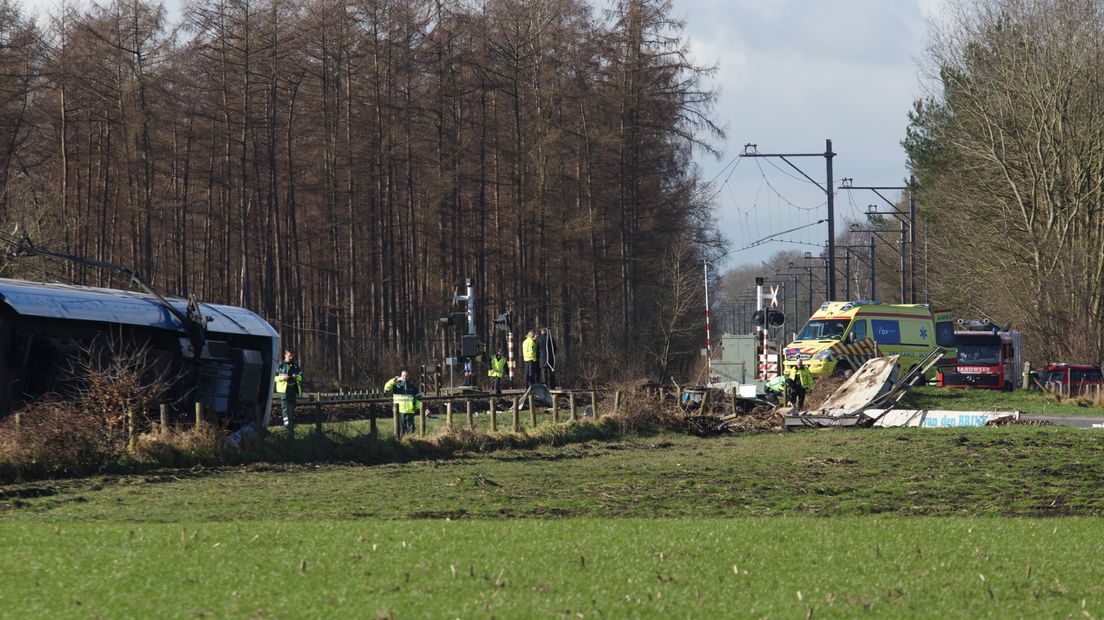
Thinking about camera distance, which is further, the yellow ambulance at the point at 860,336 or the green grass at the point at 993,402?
the yellow ambulance at the point at 860,336

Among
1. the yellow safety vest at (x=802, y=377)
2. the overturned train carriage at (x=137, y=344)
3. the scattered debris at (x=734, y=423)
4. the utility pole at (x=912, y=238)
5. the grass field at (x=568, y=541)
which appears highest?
the utility pole at (x=912, y=238)

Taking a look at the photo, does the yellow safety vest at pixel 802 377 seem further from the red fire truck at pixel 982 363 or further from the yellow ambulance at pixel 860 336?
the red fire truck at pixel 982 363

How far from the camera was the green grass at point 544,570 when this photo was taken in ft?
30.8

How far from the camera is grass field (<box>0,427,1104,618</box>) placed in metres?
9.62

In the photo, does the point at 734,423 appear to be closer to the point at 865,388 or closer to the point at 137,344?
the point at 865,388

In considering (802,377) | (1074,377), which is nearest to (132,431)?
(802,377)

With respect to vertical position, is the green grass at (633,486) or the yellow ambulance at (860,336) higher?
the yellow ambulance at (860,336)

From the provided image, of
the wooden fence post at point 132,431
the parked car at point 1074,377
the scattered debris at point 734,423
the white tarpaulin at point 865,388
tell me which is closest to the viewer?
the wooden fence post at point 132,431

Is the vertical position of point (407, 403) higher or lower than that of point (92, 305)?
lower

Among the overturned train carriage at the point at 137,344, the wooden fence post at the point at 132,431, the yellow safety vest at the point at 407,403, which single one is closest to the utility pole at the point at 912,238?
the yellow safety vest at the point at 407,403

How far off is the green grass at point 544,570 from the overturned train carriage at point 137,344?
11.2 m

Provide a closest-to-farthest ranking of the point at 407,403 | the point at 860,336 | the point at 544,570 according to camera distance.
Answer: the point at 544,570, the point at 407,403, the point at 860,336

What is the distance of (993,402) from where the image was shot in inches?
1564

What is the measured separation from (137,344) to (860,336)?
25525 mm
